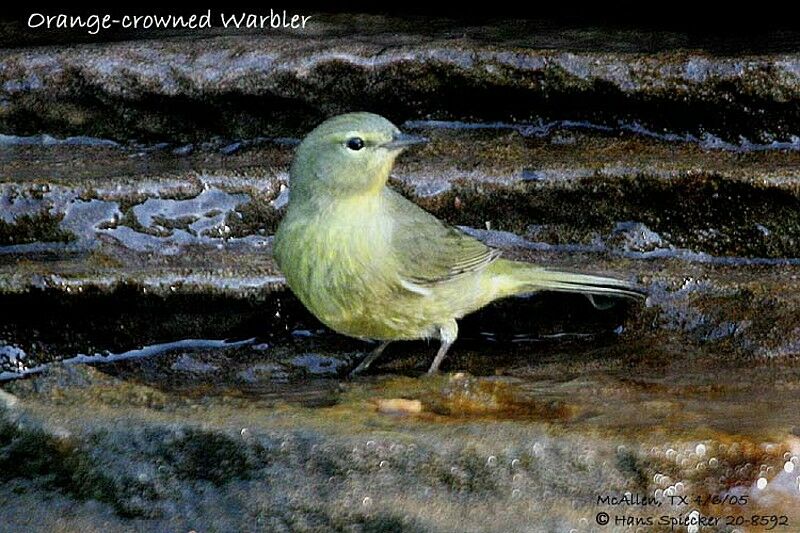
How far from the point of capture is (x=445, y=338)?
195 inches

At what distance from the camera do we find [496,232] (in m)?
5.45

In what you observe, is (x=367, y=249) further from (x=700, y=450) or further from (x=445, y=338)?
(x=700, y=450)

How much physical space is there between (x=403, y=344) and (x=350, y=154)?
1.07m

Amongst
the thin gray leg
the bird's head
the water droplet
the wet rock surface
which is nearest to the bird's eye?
the bird's head

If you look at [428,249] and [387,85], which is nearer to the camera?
A: [428,249]

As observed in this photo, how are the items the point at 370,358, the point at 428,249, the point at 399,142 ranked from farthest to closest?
the point at 370,358 → the point at 428,249 → the point at 399,142

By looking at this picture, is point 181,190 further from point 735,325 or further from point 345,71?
point 735,325

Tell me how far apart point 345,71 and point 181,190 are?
92cm

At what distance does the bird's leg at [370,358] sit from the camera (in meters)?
4.94

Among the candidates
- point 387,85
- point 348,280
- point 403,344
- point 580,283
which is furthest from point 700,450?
point 387,85

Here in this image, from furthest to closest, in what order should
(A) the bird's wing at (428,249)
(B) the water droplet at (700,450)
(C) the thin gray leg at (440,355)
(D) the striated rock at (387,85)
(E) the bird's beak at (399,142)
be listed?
(D) the striated rock at (387,85) → (C) the thin gray leg at (440,355) → (A) the bird's wing at (428,249) → (E) the bird's beak at (399,142) → (B) the water droplet at (700,450)

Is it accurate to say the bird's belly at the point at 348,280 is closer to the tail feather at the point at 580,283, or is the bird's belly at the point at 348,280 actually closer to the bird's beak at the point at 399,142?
the bird's beak at the point at 399,142

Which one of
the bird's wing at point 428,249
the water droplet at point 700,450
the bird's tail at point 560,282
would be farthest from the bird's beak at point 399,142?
the water droplet at point 700,450

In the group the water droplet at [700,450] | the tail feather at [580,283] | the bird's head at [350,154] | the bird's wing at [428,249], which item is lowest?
the water droplet at [700,450]
